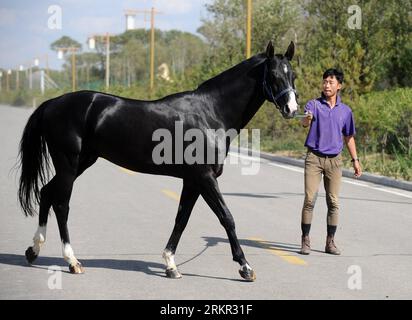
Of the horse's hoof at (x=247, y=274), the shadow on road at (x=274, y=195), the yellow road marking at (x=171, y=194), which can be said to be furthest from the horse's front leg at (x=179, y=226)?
the shadow on road at (x=274, y=195)

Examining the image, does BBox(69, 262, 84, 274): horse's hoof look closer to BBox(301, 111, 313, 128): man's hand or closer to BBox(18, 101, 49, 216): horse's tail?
BBox(18, 101, 49, 216): horse's tail

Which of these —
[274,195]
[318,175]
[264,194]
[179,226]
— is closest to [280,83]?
[179,226]

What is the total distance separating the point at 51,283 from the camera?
6930mm

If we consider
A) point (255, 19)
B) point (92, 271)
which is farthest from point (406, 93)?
point (255, 19)

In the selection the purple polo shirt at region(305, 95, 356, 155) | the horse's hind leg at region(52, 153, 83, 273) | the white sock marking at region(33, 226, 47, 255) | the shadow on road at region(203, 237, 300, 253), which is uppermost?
the purple polo shirt at region(305, 95, 356, 155)

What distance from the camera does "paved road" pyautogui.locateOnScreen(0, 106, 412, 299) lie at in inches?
268

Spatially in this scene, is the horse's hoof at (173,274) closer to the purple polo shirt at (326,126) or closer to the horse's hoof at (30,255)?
the horse's hoof at (30,255)

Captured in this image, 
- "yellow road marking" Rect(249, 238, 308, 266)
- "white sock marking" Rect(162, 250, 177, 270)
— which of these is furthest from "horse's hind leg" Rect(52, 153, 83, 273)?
"yellow road marking" Rect(249, 238, 308, 266)

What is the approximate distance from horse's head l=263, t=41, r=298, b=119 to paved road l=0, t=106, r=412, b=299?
5.09 feet

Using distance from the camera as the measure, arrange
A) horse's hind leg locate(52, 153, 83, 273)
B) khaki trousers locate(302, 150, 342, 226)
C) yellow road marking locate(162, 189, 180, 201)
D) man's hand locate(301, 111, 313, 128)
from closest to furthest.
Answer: horse's hind leg locate(52, 153, 83, 273) → man's hand locate(301, 111, 313, 128) → khaki trousers locate(302, 150, 342, 226) → yellow road marking locate(162, 189, 180, 201)

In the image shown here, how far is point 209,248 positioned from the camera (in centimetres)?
881

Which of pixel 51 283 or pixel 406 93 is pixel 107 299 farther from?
pixel 406 93

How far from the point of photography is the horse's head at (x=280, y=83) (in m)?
7.00

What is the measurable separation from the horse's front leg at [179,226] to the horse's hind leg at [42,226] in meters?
1.22
